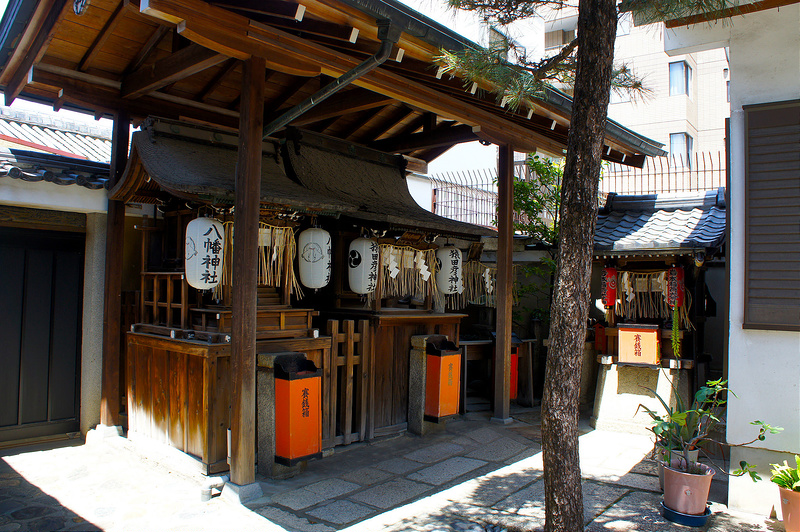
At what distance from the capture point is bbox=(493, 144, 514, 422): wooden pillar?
336 inches

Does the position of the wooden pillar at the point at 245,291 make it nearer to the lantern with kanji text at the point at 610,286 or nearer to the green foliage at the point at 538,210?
the lantern with kanji text at the point at 610,286

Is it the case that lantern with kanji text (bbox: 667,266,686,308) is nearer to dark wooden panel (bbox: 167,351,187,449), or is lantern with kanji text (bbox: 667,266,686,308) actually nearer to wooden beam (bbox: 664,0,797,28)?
wooden beam (bbox: 664,0,797,28)

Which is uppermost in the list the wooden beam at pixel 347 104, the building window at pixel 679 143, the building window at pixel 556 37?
the building window at pixel 556 37

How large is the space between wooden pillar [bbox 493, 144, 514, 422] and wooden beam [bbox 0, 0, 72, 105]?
19.6 ft

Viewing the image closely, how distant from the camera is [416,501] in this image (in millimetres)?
5449

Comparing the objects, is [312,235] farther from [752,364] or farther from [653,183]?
[653,183]

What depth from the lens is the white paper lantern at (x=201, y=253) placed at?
5918 millimetres

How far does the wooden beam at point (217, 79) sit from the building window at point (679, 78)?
60.5 ft

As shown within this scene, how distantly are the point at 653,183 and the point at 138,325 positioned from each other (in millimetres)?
11961

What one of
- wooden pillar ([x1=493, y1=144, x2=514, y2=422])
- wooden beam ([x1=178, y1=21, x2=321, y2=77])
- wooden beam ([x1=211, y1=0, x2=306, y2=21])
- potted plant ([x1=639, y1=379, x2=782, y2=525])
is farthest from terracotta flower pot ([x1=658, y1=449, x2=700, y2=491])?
wooden beam ([x1=211, y1=0, x2=306, y2=21])

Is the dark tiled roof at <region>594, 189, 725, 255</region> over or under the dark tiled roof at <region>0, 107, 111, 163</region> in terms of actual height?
under

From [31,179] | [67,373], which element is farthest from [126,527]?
[31,179]

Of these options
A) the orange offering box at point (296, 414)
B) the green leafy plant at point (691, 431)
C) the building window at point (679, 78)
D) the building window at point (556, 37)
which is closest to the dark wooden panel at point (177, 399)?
the orange offering box at point (296, 414)

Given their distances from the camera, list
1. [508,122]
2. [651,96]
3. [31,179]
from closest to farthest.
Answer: [651,96] < [31,179] < [508,122]
